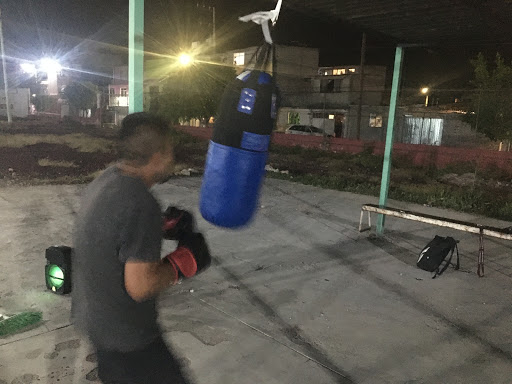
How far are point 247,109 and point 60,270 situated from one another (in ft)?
5.22

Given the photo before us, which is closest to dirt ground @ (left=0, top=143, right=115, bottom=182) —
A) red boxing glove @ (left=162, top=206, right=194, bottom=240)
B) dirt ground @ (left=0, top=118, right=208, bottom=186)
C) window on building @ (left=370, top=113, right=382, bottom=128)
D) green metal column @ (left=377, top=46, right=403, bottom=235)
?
dirt ground @ (left=0, top=118, right=208, bottom=186)

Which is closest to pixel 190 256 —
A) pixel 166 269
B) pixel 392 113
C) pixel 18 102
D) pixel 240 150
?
pixel 166 269

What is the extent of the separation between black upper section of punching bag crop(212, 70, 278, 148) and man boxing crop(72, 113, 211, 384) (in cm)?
88

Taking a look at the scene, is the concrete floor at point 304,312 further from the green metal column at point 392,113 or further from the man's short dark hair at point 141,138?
the man's short dark hair at point 141,138

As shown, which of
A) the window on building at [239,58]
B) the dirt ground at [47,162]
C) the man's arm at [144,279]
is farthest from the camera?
the window on building at [239,58]

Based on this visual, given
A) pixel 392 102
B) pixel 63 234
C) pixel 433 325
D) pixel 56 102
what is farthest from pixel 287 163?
pixel 56 102

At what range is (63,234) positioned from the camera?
21.9 ft

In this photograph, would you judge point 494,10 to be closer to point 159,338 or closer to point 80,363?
point 159,338

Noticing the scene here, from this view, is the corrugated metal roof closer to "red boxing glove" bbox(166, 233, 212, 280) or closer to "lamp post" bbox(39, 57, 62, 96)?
"red boxing glove" bbox(166, 233, 212, 280)

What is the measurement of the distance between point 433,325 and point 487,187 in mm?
10950

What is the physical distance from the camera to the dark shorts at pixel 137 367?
1789 millimetres

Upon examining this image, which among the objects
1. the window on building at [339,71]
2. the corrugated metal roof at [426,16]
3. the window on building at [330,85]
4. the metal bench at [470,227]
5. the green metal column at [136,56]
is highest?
the window on building at [339,71]

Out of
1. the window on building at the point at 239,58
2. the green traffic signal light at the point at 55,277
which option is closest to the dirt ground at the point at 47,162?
the green traffic signal light at the point at 55,277

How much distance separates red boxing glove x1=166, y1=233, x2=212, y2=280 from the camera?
183cm
